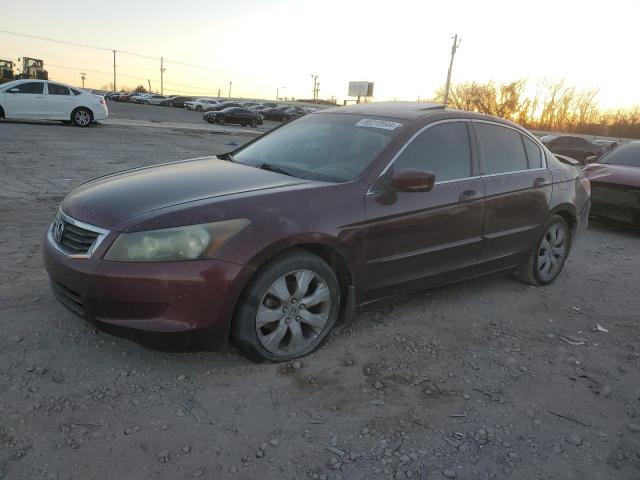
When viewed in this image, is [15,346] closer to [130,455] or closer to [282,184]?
[130,455]

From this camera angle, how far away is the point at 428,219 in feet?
12.0

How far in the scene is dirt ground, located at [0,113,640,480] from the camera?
2.34 metres

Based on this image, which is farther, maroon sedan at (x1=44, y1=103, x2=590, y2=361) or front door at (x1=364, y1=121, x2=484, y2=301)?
front door at (x1=364, y1=121, x2=484, y2=301)

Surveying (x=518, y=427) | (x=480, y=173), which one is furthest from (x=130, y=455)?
(x=480, y=173)

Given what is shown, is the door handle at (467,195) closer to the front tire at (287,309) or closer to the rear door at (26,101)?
the front tire at (287,309)

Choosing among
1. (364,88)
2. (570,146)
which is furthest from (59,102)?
(364,88)

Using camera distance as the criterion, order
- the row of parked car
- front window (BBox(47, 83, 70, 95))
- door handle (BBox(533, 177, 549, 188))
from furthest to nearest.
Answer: the row of parked car → front window (BBox(47, 83, 70, 95)) → door handle (BBox(533, 177, 549, 188))

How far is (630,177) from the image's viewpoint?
7.41 metres

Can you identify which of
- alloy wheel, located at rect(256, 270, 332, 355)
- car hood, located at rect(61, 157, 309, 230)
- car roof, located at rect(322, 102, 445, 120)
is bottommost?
alloy wheel, located at rect(256, 270, 332, 355)

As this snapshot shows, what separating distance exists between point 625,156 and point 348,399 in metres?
7.63

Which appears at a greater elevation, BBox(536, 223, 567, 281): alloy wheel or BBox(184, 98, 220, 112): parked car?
BBox(184, 98, 220, 112): parked car

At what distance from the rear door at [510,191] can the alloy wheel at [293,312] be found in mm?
1650

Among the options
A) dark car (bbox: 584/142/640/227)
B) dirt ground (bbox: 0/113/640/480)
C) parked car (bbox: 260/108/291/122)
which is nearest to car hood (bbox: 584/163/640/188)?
dark car (bbox: 584/142/640/227)

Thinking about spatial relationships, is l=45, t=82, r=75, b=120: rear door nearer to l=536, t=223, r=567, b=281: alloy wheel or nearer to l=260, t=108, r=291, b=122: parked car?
l=536, t=223, r=567, b=281: alloy wheel
